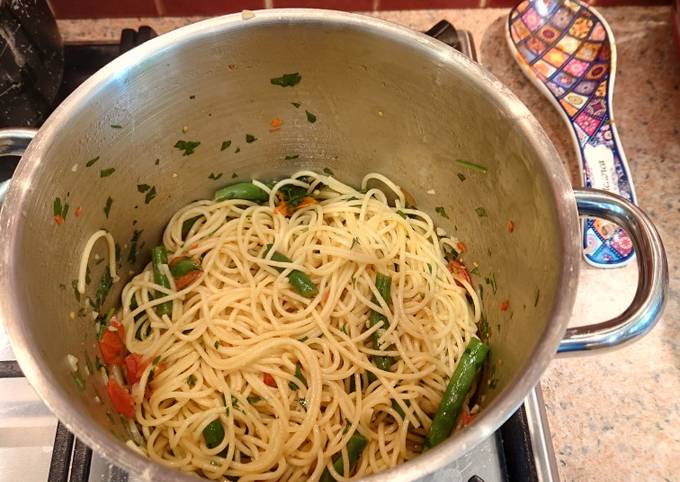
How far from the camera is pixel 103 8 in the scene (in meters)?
1.83

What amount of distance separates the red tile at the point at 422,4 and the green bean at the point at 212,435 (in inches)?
54.8

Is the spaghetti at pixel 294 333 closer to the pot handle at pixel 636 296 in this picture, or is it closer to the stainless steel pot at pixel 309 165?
the stainless steel pot at pixel 309 165

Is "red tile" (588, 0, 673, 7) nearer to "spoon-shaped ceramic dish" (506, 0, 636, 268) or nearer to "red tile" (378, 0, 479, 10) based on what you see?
"spoon-shaped ceramic dish" (506, 0, 636, 268)

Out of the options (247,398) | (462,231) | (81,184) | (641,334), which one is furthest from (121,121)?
(641,334)

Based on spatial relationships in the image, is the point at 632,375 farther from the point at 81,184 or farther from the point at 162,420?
the point at 81,184

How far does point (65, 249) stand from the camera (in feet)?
3.67

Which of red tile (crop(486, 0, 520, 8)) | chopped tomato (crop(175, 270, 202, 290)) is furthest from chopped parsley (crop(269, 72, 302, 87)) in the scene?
red tile (crop(486, 0, 520, 8))

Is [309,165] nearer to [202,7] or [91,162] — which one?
[91,162]

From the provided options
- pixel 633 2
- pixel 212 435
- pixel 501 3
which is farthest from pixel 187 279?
pixel 633 2

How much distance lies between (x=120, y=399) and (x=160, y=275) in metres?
0.31

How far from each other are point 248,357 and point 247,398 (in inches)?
3.3

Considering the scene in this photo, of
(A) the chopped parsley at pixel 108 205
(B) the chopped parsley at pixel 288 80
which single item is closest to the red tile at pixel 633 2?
(B) the chopped parsley at pixel 288 80

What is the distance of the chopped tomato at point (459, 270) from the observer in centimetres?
139

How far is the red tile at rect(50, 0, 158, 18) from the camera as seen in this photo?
1813 mm
